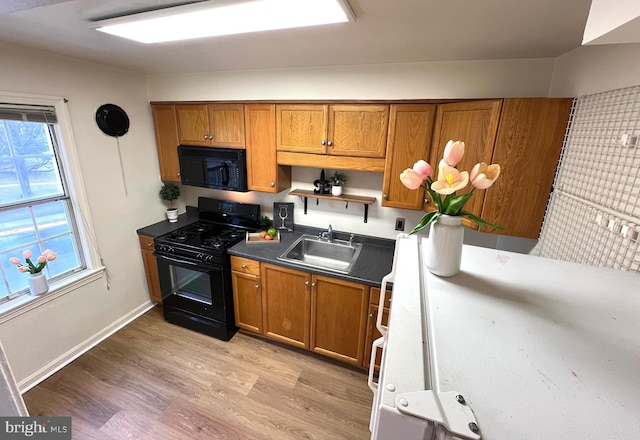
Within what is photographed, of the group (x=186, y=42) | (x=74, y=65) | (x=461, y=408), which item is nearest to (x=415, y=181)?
(x=461, y=408)

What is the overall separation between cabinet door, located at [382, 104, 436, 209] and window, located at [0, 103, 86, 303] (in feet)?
8.28

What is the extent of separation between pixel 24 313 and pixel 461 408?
2849mm

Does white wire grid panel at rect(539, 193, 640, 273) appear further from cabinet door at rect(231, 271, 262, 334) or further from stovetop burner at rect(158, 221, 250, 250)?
stovetop burner at rect(158, 221, 250, 250)

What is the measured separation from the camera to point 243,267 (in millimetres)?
2326

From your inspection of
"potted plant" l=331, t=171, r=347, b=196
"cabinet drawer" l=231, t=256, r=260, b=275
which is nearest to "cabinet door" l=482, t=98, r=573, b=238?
"potted plant" l=331, t=171, r=347, b=196

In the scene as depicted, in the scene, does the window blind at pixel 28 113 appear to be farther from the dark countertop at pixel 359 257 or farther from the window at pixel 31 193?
the dark countertop at pixel 359 257

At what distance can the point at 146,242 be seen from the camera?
8.91ft

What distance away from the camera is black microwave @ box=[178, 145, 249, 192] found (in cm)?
242

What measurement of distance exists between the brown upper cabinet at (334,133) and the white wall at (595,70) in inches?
40.3

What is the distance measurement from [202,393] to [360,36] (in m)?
2.63

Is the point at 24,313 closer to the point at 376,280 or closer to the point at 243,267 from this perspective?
the point at 243,267

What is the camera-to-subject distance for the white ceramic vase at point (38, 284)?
76.3 inches

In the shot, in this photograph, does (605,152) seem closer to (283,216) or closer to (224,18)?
(224,18)
